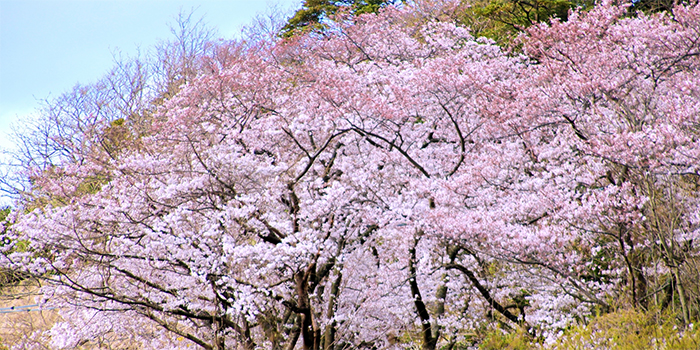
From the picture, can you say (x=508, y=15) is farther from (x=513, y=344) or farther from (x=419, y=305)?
(x=513, y=344)

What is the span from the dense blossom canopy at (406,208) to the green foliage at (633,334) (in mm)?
454

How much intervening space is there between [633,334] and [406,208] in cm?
349

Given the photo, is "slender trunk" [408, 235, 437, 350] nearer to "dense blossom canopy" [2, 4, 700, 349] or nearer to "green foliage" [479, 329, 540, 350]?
"dense blossom canopy" [2, 4, 700, 349]

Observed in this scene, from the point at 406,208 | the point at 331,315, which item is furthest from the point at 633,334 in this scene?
the point at 331,315

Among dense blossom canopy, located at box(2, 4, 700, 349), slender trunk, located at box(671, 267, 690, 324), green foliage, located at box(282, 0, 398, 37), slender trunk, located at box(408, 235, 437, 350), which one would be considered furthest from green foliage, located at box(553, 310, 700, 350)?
green foliage, located at box(282, 0, 398, 37)

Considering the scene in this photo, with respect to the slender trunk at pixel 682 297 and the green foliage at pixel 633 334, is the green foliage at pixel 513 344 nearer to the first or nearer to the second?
the green foliage at pixel 633 334

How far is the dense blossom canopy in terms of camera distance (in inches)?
254

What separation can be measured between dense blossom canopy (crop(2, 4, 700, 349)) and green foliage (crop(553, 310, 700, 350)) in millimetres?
454

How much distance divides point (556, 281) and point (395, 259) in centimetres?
274

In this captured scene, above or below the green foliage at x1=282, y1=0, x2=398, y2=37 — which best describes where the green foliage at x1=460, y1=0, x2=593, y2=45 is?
below

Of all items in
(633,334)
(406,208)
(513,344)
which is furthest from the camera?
(406,208)

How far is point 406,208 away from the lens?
7.57 meters

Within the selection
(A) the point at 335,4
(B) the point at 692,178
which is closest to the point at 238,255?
(B) the point at 692,178

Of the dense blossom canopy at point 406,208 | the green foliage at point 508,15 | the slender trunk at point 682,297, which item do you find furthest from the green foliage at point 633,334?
the green foliage at point 508,15
